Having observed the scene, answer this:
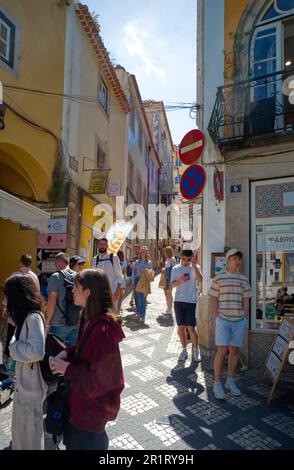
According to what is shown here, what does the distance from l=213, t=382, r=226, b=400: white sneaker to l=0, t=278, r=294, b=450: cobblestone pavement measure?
0.07 metres

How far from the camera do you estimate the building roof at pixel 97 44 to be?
36.9 feet

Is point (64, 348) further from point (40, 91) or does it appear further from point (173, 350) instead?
point (40, 91)

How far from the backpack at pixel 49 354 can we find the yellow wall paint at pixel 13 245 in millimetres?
7939

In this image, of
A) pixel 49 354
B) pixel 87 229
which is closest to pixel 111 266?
pixel 49 354

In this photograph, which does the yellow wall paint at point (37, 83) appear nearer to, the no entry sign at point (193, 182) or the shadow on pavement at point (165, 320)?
the no entry sign at point (193, 182)

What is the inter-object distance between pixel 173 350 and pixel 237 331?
7.19 feet

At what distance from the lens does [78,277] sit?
241 cm

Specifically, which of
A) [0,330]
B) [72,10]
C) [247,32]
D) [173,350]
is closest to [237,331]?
[173,350]

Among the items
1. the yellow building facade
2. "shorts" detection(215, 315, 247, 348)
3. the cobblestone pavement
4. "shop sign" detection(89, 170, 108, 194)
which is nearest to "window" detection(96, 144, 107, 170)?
"shop sign" detection(89, 170, 108, 194)

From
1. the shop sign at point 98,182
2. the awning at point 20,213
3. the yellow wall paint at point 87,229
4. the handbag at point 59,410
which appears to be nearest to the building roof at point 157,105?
the shop sign at point 98,182

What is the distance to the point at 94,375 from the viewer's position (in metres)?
2.09

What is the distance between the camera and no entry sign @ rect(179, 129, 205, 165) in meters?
6.91

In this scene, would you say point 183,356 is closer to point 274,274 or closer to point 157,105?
point 274,274
